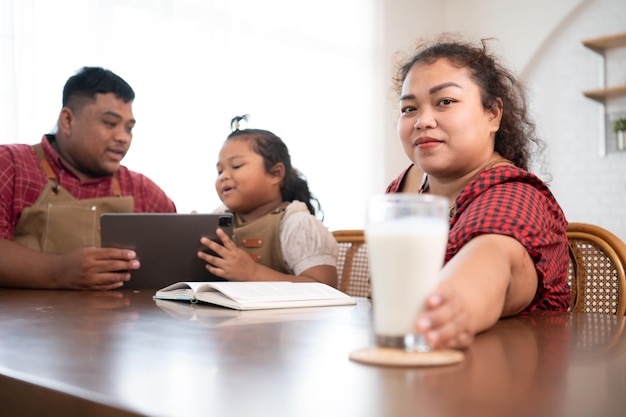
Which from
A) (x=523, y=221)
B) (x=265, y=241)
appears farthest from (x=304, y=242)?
(x=523, y=221)

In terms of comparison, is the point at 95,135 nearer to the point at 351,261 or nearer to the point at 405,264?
the point at 351,261

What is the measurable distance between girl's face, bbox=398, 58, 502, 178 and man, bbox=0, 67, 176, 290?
725 mm

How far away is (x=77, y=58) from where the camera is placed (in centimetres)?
313

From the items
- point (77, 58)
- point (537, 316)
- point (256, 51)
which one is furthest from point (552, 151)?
point (537, 316)

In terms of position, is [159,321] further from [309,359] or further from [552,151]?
[552,151]

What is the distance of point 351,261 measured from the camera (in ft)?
6.40

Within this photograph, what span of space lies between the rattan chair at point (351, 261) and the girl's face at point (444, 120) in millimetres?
718

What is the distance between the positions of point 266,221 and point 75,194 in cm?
61

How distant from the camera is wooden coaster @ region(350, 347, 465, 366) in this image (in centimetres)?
53

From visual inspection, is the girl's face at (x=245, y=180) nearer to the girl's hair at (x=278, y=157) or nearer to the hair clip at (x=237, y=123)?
the girl's hair at (x=278, y=157)

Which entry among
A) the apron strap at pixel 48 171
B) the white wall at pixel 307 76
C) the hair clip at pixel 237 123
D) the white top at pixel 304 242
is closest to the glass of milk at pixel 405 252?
the white top at pixel 304 242

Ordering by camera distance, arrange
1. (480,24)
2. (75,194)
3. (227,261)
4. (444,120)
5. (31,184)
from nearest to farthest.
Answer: (444,120) < (227,261) < (31,184) < (75,194) < (480,24)

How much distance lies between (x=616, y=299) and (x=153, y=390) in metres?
1.05

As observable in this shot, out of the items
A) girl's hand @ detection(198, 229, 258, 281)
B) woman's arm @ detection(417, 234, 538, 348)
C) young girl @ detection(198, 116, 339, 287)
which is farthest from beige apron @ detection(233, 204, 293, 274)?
woman's arm @ detection(417, 234, 538, 348)
